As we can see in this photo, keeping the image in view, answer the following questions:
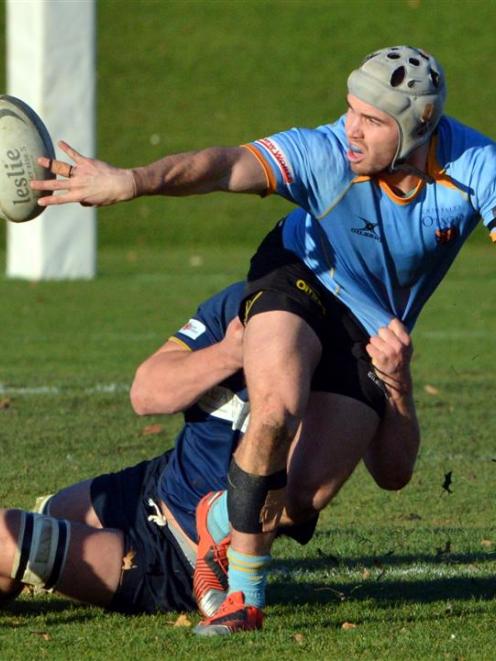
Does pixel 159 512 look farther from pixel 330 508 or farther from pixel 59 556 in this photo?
pixel 330 508

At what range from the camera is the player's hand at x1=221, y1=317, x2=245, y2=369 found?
5102mm

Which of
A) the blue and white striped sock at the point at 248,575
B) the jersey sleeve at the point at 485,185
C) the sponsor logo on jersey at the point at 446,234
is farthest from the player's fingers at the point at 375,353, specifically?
the blue and white striped sock at the point at 248,575

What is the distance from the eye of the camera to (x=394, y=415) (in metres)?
5.54

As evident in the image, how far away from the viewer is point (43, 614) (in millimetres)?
5184

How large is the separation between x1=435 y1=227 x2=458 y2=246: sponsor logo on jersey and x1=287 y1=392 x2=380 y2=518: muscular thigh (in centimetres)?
64

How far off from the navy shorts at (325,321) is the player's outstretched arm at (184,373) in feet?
0.39

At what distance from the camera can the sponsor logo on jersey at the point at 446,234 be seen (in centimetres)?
531

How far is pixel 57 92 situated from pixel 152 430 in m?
9.10

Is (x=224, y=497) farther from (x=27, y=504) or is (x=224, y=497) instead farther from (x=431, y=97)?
(x=27, y=504)

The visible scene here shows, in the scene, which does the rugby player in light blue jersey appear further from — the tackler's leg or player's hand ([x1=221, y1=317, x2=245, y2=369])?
the tackler's leg

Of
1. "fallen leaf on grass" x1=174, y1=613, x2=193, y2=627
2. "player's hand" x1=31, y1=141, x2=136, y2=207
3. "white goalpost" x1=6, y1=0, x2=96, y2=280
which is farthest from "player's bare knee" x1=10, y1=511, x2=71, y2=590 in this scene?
"white goalpost" x1=6, y1=0, x2=96, y2=280

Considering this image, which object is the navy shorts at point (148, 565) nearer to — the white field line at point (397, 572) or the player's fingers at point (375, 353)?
the white field line at point (397, 572)

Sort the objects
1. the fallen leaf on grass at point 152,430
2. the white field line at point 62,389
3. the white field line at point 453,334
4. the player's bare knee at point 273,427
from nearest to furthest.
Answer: the player's bare knee at point 273,427, the fallen leaf on grass at point 152,430, the white field line at point 62,389, the white field line at point 453,334

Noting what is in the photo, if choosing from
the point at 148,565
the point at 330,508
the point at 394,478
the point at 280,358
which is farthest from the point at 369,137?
the point at 330,508
